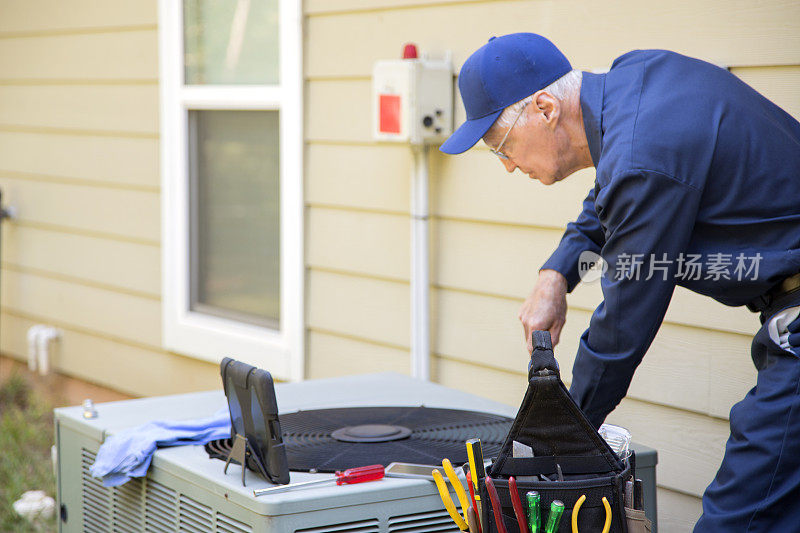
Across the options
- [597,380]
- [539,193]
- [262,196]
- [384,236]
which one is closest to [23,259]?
[262,196]

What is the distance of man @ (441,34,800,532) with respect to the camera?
1.79m

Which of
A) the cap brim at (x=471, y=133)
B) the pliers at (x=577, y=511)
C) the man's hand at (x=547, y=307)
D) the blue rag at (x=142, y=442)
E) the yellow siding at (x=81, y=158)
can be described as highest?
the cap brim at (x=471, y=133)

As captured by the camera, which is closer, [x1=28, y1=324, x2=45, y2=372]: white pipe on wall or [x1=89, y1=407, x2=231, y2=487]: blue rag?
[x1=89, y1=407, x2=231, y2=487]: blue rag

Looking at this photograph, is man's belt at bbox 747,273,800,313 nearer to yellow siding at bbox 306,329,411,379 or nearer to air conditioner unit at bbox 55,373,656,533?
air conditioner unit at bbox 55,373,656,533

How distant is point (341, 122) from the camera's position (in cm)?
398

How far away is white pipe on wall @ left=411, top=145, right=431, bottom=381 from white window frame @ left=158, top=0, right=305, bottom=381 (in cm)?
71

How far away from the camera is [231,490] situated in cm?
204

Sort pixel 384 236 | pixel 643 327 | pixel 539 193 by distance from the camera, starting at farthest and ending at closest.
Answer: pixel 384 236, pixel 539 193, pixel 643 327

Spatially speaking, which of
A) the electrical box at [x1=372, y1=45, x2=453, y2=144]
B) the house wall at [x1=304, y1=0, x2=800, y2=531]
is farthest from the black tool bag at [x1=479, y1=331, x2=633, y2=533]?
the electrical box at [x1=372, y1=45, x2=453, y2=144]

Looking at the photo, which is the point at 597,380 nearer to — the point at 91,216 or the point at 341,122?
the point at 341,122

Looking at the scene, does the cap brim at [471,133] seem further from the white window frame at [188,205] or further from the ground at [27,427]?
the ground at [27,427]

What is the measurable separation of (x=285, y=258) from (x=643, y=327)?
8.55 feet

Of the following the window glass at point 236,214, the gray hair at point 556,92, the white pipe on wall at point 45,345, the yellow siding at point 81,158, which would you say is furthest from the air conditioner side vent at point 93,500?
the white pipe on wall at point 45,345

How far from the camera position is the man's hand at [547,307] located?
2338 mm
